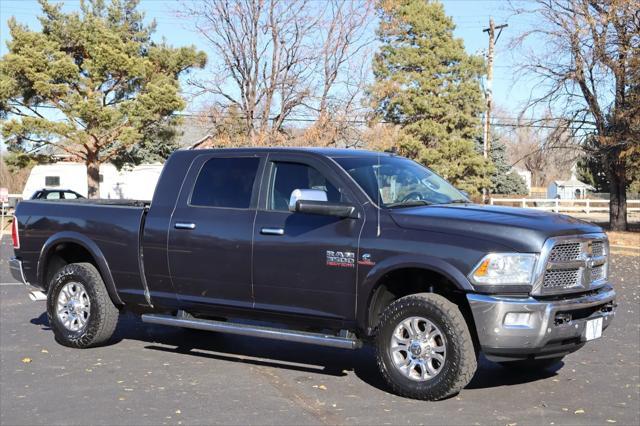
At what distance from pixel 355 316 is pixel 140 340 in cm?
317

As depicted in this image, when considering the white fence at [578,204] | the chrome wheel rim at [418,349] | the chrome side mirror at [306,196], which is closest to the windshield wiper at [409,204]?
the chrome side mirror at [306,196]

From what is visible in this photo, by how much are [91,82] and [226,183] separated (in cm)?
3267

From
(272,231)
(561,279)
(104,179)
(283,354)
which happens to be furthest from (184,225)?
(104,179)

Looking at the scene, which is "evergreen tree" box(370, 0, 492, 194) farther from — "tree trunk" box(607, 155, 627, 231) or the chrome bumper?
the chrome bumper

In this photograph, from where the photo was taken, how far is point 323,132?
88.9ft

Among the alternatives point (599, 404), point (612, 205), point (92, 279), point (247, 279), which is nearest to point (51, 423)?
point (247, 279)

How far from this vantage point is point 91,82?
3762 cm

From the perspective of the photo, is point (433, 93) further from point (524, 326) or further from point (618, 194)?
point (524, 326)

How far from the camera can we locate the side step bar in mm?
6238

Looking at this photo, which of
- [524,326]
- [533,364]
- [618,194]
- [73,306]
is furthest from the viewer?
[618,194]

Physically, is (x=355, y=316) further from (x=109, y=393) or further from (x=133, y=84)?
(x=133, y=84)

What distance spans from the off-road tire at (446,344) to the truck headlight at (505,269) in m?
0.39

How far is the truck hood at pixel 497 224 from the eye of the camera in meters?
5.68

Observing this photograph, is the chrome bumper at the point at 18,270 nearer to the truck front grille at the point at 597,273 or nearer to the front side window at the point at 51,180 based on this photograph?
the truck front grille at the point at 597,273
